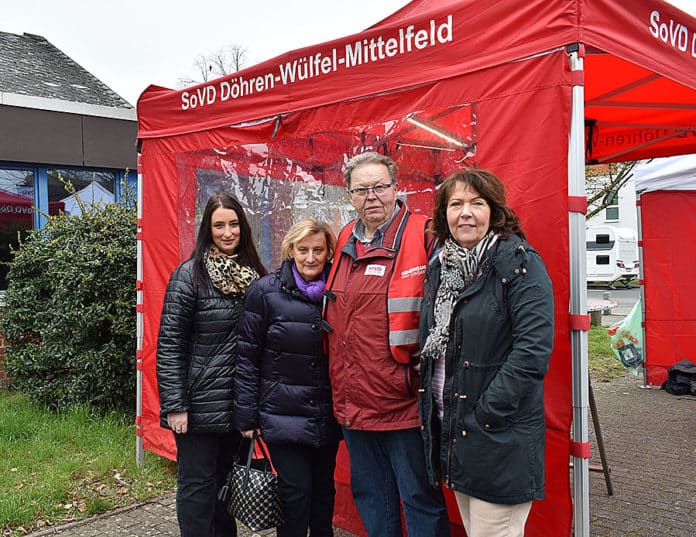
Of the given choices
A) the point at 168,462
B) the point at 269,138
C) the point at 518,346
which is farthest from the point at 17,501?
the point at 518,346

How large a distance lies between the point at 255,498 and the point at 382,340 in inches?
39.0

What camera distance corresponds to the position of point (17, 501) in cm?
458

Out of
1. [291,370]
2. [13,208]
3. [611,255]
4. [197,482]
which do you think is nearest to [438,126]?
[291,370]

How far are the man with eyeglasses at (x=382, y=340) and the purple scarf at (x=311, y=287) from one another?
0.07 meters

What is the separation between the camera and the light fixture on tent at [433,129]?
343 cm

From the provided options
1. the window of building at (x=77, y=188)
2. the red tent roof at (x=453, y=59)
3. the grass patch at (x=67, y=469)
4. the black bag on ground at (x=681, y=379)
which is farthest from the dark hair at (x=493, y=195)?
the window of building at (x=77, y=188)

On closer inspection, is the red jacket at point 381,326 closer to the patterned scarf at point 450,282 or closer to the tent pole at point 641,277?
the patterned scarf at point 450,282

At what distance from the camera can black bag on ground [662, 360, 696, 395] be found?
7953 millimetres

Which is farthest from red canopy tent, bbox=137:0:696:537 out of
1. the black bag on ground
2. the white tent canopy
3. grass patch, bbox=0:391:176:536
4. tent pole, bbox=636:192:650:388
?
the black bag on ground

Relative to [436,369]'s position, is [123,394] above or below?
below

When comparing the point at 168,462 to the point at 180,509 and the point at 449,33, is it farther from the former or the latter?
the point at 449,33

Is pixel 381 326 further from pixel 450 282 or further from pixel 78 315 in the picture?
pixel 78 315

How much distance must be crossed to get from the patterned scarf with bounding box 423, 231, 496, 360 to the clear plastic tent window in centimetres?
94

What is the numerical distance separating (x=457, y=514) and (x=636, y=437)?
11.9 ft
